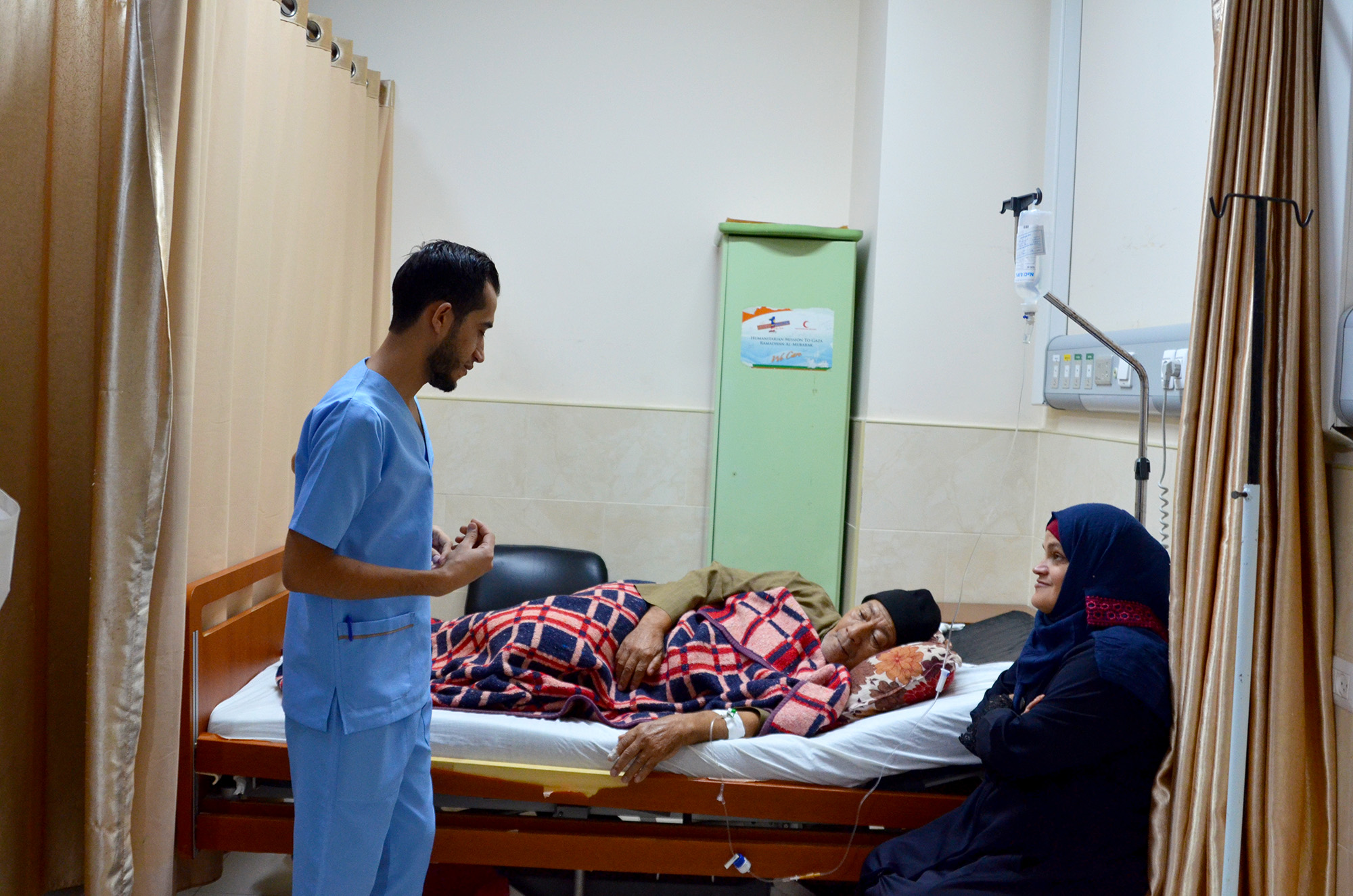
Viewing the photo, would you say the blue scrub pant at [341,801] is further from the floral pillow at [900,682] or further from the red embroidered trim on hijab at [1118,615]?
the red embroidered trim on hijab at [1118,615]

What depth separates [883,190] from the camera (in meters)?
3.28

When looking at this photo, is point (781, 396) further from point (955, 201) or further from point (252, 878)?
point (252, 878)

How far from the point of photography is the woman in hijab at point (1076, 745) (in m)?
1.82

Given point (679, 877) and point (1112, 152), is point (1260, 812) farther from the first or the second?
point (1112, 152)

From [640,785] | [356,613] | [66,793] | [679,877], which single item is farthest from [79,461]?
[679,877]

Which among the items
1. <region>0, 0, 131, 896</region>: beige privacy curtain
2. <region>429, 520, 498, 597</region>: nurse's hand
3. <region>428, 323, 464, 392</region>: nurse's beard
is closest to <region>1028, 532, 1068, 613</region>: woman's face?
<region>429, 520, 498, 597</region>: nurse's hand

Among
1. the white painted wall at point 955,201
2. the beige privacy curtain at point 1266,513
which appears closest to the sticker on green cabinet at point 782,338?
the white painted wall at point 955,201

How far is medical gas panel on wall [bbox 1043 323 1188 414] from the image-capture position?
2.32 m

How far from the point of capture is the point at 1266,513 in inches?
64.8

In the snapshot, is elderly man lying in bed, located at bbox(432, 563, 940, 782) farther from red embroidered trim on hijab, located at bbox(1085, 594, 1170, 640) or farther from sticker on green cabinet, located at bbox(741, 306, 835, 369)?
sticker on green cabinet, located at bbox(741, 306, 835, 369)

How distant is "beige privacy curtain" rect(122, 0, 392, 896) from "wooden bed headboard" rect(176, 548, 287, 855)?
0.22ft

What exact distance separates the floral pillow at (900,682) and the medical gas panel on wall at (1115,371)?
834mm

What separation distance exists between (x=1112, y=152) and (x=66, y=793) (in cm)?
330

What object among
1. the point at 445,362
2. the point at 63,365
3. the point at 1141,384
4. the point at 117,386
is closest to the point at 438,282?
the point at 445,362
